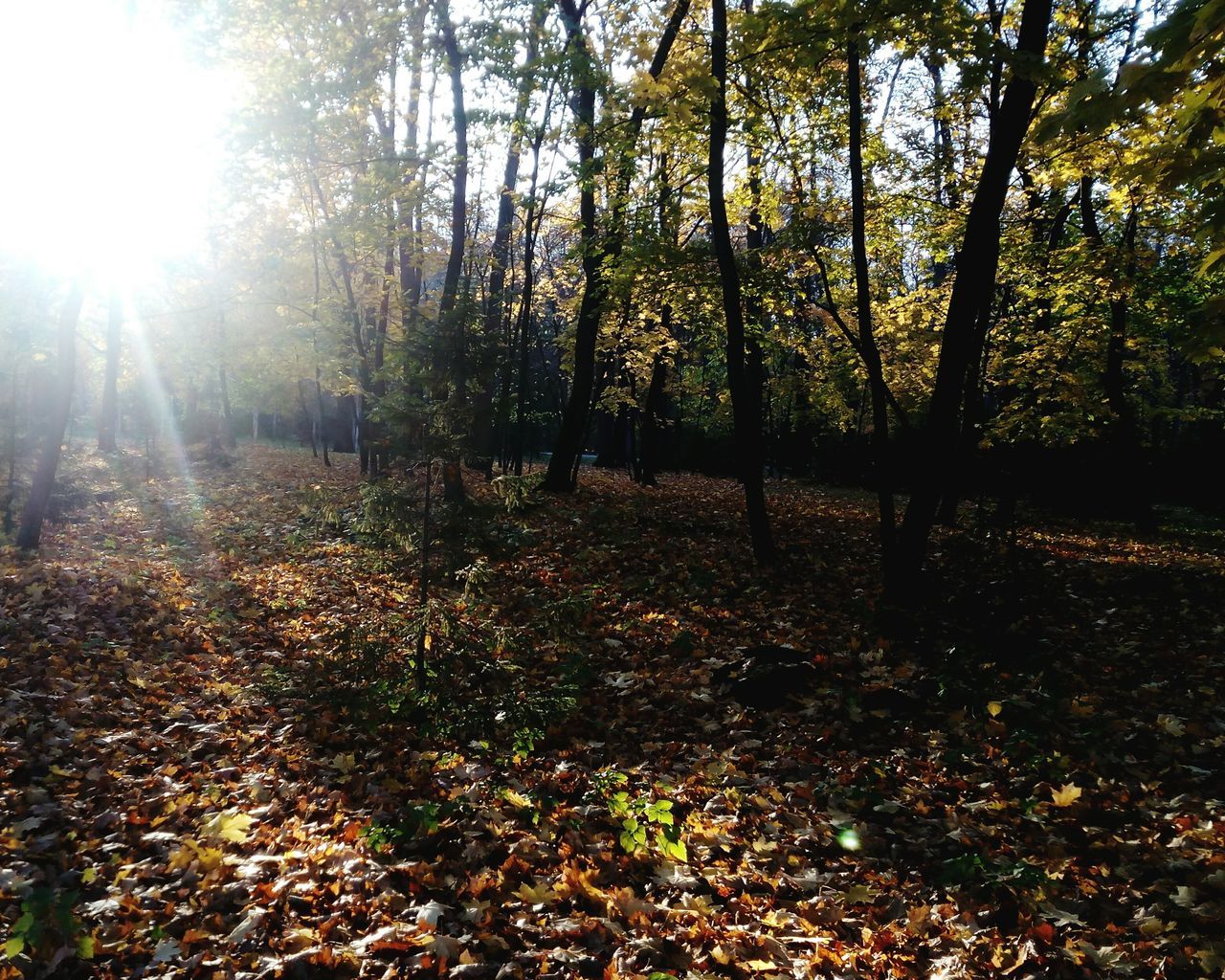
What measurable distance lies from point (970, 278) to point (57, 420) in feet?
43.9

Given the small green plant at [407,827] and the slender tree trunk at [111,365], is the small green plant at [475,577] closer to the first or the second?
the small green plant at [407,827]

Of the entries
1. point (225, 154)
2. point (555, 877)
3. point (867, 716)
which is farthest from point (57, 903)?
point (225, 154)

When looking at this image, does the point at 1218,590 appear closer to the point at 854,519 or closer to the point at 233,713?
the point at 854,519

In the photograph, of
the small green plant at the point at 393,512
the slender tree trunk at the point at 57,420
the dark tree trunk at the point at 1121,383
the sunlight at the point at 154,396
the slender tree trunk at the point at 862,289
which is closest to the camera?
the small green plant at the point at 393,512

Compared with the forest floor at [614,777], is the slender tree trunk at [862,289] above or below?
above

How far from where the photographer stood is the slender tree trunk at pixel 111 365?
1919cm

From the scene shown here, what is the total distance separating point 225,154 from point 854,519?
1576cm

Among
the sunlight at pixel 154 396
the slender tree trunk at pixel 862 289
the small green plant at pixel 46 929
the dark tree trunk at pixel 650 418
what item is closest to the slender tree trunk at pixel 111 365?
the sunlight at pixel 154 396

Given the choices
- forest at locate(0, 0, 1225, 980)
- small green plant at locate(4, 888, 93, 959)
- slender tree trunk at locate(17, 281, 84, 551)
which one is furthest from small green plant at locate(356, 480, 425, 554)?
slender tree trunk at locate(17, 281, 84, 551)

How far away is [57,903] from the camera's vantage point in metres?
4.04

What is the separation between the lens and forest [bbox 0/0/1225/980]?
3.97 meters

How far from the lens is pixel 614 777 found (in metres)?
5.62

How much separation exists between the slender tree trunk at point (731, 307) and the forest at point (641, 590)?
0.28 ft

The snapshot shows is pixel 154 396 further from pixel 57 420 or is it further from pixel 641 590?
pixel 641 590
